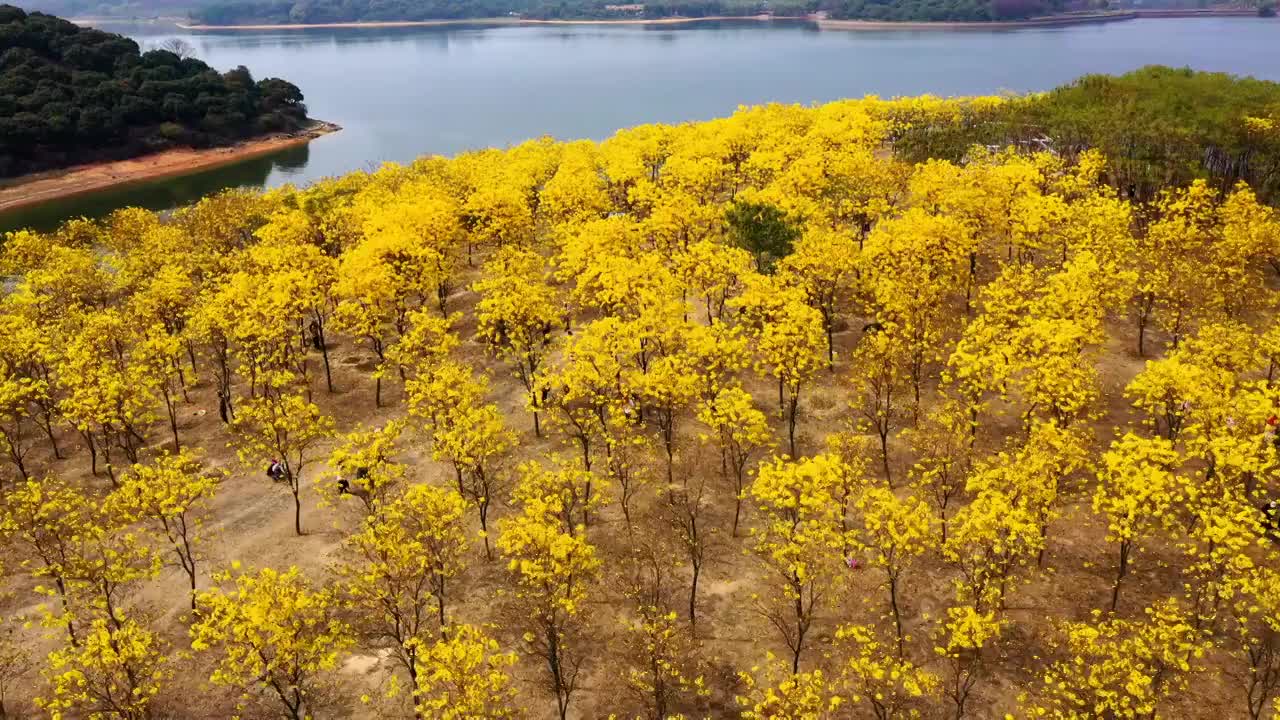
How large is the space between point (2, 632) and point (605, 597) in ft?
78.0

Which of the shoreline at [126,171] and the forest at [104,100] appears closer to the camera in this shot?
the shoreline at [126,171]

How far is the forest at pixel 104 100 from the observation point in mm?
128125

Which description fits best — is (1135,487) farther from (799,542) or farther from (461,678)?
(461,678)

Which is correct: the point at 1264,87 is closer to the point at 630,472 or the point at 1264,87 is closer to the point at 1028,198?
the point at 1028,198

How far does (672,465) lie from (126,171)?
451 feet

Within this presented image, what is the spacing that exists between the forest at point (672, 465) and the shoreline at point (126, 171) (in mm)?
75306

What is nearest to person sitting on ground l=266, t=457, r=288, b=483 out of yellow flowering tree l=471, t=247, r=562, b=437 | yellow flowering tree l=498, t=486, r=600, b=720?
yellow flowering tree l=471, t=247, r=562, b=437

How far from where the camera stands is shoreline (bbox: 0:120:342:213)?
12106 centimetres

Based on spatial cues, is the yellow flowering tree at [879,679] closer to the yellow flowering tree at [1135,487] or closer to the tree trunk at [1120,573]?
the tree trunk at [1120,573]

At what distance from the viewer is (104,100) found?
5438 inches

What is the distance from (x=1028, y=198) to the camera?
50.2m

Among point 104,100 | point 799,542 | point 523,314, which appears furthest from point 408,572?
point 104,100

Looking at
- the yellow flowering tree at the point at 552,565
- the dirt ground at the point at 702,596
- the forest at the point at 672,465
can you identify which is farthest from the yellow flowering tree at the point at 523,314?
the yellow flowering tree at the point at 552,565

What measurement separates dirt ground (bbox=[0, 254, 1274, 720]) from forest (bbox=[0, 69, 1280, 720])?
145 mm
